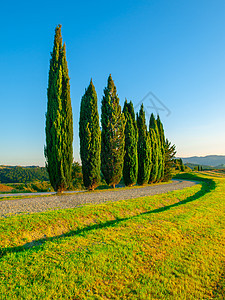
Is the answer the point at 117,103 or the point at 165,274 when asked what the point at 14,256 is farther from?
the point at 117,103

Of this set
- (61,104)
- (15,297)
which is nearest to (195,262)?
(15,297)

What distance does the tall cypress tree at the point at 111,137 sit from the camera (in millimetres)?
17906

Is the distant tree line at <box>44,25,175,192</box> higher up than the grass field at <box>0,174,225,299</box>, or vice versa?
the distant tree line at <box>44,25,175,192</box>

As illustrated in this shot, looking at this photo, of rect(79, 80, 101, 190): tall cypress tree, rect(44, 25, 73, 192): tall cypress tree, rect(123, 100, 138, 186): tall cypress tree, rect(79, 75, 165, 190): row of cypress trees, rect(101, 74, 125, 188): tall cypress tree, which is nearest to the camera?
rect(44, 25, 73, 192): tall cypress tree

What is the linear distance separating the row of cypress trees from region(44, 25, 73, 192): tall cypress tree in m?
1.78

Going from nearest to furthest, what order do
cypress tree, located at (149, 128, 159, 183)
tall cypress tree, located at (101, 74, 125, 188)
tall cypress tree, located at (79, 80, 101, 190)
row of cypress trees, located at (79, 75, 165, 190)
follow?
tall cypress tree, located at (79, 80, 101, 190)
row of cypress trees, located at (79, 75, 165, 190)
tall cypress tree, located at (101, 74, 125, 188)
cypress tree, located at (149, 128, 159, 183)

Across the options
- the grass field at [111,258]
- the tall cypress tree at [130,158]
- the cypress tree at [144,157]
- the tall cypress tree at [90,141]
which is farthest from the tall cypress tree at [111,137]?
the grass field at [111,258]

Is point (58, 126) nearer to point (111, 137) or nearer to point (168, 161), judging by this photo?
point (111, 137)

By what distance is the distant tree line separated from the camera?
45.3ft

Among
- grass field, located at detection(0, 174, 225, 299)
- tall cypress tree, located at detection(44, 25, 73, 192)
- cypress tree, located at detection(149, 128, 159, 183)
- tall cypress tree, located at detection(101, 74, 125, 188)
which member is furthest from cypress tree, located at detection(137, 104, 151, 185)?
grass field, located at detection(0, 174, 225, 299)

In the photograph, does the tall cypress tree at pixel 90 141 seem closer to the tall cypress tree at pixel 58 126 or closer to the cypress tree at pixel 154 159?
the tall cypress tree at pixel 58 126

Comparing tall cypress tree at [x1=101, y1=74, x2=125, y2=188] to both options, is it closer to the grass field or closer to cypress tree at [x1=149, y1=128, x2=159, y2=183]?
cypress tree at [x1=149, y1=128, x2=159, y2=183]

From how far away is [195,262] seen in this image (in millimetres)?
4348

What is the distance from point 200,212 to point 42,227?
6558 mm
